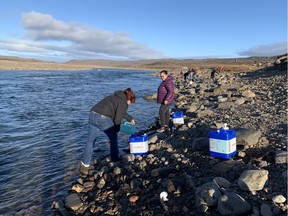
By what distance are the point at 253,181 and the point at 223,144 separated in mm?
1589

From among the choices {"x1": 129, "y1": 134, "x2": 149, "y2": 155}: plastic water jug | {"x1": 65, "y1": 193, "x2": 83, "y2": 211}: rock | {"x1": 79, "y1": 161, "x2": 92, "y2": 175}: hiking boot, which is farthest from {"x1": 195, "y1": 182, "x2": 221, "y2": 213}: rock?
{"x1": 79, "y1": 161, "x2": 92, "y2": 175}: hiking boot

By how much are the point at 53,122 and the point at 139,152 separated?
733cm

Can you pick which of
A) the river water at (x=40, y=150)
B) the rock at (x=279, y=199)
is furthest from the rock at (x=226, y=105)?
the rock at (x=279, y=199)

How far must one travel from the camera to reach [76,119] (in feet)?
49.3

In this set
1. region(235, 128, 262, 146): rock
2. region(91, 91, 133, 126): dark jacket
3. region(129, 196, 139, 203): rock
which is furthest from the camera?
region(91, 91, 133, 126): dark jacket

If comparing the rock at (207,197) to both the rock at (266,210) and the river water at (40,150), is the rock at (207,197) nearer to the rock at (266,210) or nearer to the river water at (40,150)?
the rock at (266,210)

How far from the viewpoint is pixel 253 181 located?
5035mm

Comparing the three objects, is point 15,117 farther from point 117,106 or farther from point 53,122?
point 117,106

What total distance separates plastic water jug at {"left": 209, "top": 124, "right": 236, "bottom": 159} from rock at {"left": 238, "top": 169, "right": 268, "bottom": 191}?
53.2 inches

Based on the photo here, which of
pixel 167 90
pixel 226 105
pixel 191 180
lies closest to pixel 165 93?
pixel 167 90

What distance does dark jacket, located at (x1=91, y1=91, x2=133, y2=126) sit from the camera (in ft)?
24.3

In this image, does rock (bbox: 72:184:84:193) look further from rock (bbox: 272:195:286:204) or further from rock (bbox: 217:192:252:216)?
rock (bbox: 272:195:286:204)

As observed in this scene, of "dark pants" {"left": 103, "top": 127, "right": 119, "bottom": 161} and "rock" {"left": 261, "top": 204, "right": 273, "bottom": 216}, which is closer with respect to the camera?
"rock" {"left": 261, "top": 204, "right": 273, "bottom": 216}

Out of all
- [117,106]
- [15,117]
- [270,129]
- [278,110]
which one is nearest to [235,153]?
[270,129]
